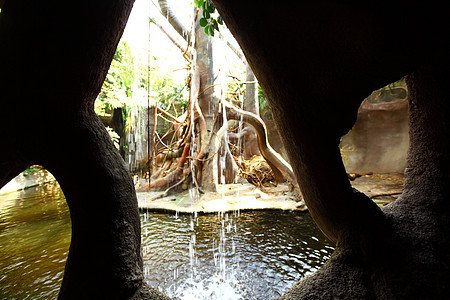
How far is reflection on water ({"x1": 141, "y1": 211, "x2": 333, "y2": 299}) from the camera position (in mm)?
2607

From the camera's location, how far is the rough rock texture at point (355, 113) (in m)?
1.11

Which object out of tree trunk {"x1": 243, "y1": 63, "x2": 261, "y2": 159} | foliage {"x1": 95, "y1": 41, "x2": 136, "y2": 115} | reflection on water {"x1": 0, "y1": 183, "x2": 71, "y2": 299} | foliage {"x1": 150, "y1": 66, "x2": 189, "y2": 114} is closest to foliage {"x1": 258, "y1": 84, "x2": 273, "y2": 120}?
tree trunk {"x1": 243, "y1": 63, "x2": 261, "y2": 159}

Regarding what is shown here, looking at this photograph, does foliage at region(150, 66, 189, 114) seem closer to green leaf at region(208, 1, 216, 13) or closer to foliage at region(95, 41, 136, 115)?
foliage at region(95, 41, 136, 115)

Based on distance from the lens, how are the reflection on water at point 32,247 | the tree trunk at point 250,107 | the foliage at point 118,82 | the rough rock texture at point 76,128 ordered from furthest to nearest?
1. the tree trunk at point 250,107
2. the foliage at point 118,82
3. the reflection on water at point 32,247
4. the rough rock texture at point 76,128

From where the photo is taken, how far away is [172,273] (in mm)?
2875

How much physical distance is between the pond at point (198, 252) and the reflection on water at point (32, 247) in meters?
0.01

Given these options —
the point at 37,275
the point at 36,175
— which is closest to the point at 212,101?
the point at 37,275

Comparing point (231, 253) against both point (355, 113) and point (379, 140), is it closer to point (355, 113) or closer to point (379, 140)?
point (355, 113)

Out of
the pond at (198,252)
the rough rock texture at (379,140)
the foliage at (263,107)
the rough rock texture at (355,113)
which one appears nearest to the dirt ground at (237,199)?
the pond at (198,252)

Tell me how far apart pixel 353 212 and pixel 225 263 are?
89.6 inches

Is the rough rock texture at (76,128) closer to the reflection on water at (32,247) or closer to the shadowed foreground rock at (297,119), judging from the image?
the shadowed foreground rock at (297,119)

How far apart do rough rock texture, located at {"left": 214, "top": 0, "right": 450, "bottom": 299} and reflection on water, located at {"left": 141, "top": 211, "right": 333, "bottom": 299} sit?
5.20ft

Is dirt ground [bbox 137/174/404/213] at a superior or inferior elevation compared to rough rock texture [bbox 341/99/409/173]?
inferior

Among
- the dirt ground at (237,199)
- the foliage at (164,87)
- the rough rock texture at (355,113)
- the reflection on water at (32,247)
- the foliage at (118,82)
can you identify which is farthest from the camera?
the foliage at (164,87)
